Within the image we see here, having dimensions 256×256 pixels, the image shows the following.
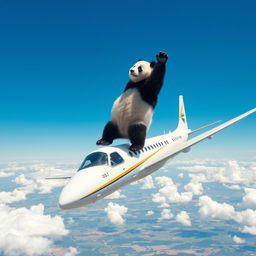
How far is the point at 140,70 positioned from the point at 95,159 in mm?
4501

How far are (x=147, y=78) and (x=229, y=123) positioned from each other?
799 cm

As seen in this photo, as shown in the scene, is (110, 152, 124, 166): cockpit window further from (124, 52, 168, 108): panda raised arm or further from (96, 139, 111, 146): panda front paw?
(124, 52, 168, 108): panda raised arm

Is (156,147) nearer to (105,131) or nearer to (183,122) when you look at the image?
(105,131)

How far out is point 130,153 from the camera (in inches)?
471

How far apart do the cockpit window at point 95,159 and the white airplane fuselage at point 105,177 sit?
7.8 inches

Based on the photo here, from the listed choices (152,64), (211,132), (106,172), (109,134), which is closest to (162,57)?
(152,64)

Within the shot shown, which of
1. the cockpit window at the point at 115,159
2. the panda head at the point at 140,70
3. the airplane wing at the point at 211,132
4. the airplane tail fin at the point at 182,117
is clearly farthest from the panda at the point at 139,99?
the airplane tail fin at the point at 182,117

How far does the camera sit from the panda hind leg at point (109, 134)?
35.8 feet

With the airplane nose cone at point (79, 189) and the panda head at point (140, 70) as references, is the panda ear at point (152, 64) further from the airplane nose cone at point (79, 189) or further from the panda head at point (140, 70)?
the airplane nose cone at point (79, 189)

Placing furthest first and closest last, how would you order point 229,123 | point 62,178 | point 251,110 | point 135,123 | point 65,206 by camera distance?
point 251,110, point 229,123, point 62,178, point 135,123, point 65,206

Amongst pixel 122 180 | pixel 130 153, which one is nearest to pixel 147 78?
pixel 130 153

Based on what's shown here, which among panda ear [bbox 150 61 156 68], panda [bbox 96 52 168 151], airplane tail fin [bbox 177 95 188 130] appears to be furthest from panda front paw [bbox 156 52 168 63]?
airplane tail fin [bbox 177 95 188 130]

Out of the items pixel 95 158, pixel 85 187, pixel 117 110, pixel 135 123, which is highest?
pixel 117 110

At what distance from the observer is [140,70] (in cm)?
937
